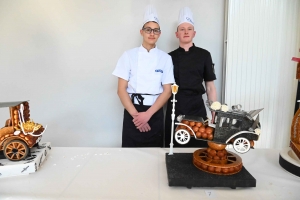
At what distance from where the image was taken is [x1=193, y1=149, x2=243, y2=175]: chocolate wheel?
29.8 inches

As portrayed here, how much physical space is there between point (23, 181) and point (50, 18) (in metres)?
1.36

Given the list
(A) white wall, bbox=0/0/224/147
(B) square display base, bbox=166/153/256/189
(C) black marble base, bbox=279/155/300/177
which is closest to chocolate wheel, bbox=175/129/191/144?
(B) square display base, bbox=166/153/256/189

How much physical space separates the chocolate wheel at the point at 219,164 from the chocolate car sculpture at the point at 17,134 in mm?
624

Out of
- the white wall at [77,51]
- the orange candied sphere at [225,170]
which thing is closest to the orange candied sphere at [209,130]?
the orange candied sphere at [225,170]

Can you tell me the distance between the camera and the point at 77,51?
176cm

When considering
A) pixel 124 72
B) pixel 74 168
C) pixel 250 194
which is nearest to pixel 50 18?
pixel 124 72

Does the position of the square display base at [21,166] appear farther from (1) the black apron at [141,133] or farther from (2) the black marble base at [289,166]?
(2) the black marble base at [289,166]

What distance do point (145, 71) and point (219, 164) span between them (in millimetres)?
778

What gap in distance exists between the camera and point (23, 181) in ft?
2.56

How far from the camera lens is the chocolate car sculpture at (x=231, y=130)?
2.53 feet

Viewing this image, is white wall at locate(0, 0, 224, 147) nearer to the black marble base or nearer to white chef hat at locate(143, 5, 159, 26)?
white chef hat at locate(143, 5, 159, 26)

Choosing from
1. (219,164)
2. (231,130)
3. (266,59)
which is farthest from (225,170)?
(266,59)

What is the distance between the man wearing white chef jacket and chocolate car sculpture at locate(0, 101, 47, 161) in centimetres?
59

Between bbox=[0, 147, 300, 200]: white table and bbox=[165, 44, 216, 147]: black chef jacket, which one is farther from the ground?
bbox=[165, 44, 216, 147]: black chef jacket
